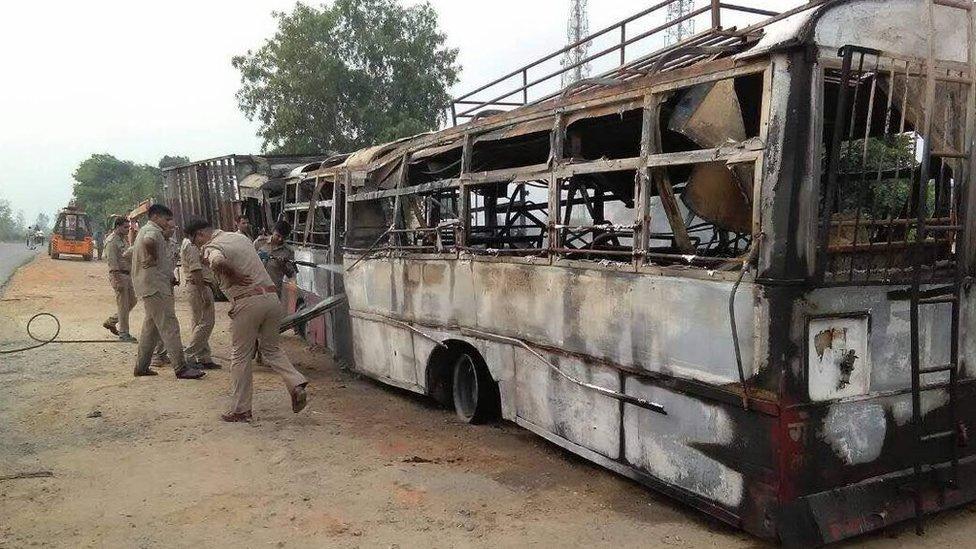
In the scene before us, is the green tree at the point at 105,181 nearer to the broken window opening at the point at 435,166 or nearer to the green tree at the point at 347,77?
the green tree at the point at 347,77

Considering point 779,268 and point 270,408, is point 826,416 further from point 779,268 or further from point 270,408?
point 270,408

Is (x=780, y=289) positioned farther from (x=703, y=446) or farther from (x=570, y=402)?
(x=570, y=402)

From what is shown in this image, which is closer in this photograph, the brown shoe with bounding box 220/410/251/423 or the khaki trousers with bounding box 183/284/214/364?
the brown shoe with bounding box 220/410/251/423

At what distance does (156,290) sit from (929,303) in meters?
7.10

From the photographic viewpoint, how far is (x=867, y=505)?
3.64m

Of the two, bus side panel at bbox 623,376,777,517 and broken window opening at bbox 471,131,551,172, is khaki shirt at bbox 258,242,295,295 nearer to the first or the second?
broken window opening at bbox 471,131,551,172

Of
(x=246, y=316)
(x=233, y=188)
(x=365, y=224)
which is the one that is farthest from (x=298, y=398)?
(x=233, y=188)

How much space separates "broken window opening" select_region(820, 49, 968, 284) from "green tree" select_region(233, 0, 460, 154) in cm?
1950

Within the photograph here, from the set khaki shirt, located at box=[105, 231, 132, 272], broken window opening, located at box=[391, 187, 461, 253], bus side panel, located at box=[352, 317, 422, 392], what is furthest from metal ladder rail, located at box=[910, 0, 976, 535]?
khaki shirt, located at box=[105, 231, 132, 272]

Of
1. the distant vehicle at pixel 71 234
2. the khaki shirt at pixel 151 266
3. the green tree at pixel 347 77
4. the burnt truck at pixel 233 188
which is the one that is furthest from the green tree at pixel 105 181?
the khaki shirt at pixel 151 266

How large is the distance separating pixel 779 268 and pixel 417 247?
12.8 feet

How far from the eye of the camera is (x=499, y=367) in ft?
18.2

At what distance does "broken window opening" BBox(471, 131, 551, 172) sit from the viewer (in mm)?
5797

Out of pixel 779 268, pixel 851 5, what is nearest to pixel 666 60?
pixel 851 5
